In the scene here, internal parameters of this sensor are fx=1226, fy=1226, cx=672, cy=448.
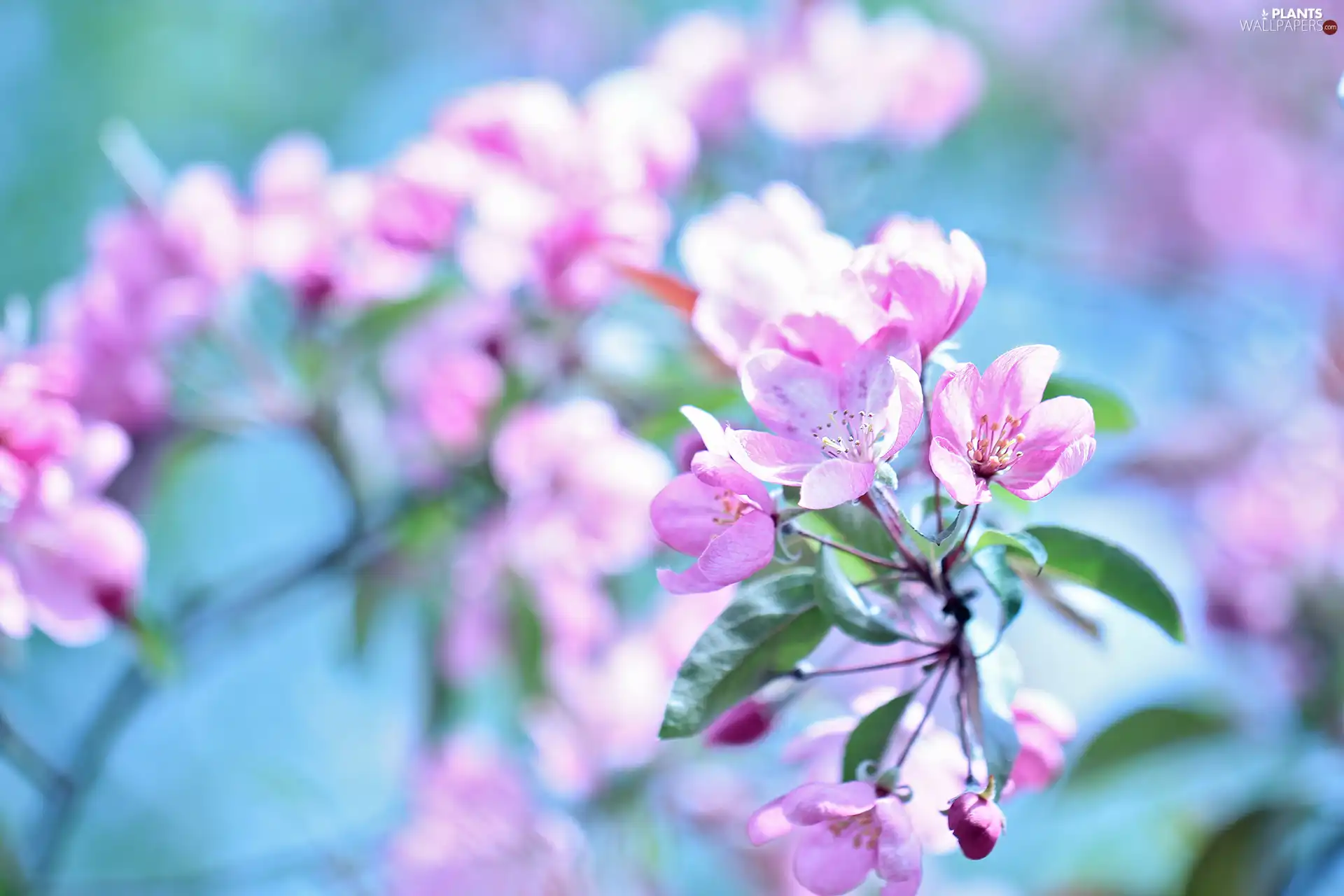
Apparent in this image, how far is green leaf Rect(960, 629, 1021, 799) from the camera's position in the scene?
1.55 feet

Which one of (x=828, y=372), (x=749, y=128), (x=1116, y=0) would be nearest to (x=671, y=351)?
(x=749, y=128)

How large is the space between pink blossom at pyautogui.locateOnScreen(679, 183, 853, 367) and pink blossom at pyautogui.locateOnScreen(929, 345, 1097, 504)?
0.10 meters

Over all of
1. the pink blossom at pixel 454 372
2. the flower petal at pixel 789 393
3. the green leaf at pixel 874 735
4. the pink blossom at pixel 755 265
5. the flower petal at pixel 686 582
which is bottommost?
the green leaf at pixel 874 735

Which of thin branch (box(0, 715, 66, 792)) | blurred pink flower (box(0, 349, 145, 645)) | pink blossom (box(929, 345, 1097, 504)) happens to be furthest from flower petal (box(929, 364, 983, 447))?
thin branch (box(0, 715, 66, 792))

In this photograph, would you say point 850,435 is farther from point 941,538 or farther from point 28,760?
point 28,760

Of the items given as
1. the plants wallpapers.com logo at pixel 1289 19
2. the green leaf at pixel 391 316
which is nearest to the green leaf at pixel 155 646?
the green leaf at pixel 391 316

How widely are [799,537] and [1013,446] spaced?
0.09m

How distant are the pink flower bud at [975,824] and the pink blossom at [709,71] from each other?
2.75ft

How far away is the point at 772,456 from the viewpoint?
1.50 ft

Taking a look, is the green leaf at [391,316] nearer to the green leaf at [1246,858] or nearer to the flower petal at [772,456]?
the flower petal at [772,456]

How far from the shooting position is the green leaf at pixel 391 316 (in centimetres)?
94

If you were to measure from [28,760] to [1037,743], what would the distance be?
685 mm

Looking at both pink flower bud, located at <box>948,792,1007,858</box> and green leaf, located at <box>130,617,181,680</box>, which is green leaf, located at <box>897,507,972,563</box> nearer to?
pink flower bud, located at <box>948,792,1007,858</box>

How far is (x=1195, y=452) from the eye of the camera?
1352mm
